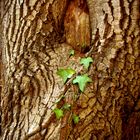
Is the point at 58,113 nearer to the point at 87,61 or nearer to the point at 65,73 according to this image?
the point at 65,73

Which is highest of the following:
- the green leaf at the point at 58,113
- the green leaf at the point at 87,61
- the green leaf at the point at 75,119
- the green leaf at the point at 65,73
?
the green leaf at the point at 87,61

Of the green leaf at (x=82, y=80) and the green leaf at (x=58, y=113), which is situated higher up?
the green leaf at (x=82, y=80)

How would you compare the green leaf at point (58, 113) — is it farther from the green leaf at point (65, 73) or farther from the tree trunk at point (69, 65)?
the green leaf at point (65, 73)

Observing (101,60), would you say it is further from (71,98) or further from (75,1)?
(75,1)

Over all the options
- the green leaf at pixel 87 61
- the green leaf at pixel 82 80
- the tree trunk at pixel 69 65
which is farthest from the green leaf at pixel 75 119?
the green leaf at pixel 87 61

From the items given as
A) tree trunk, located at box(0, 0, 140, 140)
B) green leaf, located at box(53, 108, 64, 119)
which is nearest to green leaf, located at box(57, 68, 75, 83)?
tree trunk, located at box(0, 0, 140, 140)

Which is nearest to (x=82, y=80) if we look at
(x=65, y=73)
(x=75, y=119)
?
(x=65, y=73)

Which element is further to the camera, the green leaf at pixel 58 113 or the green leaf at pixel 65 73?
the green leaf at pixel 65 73
